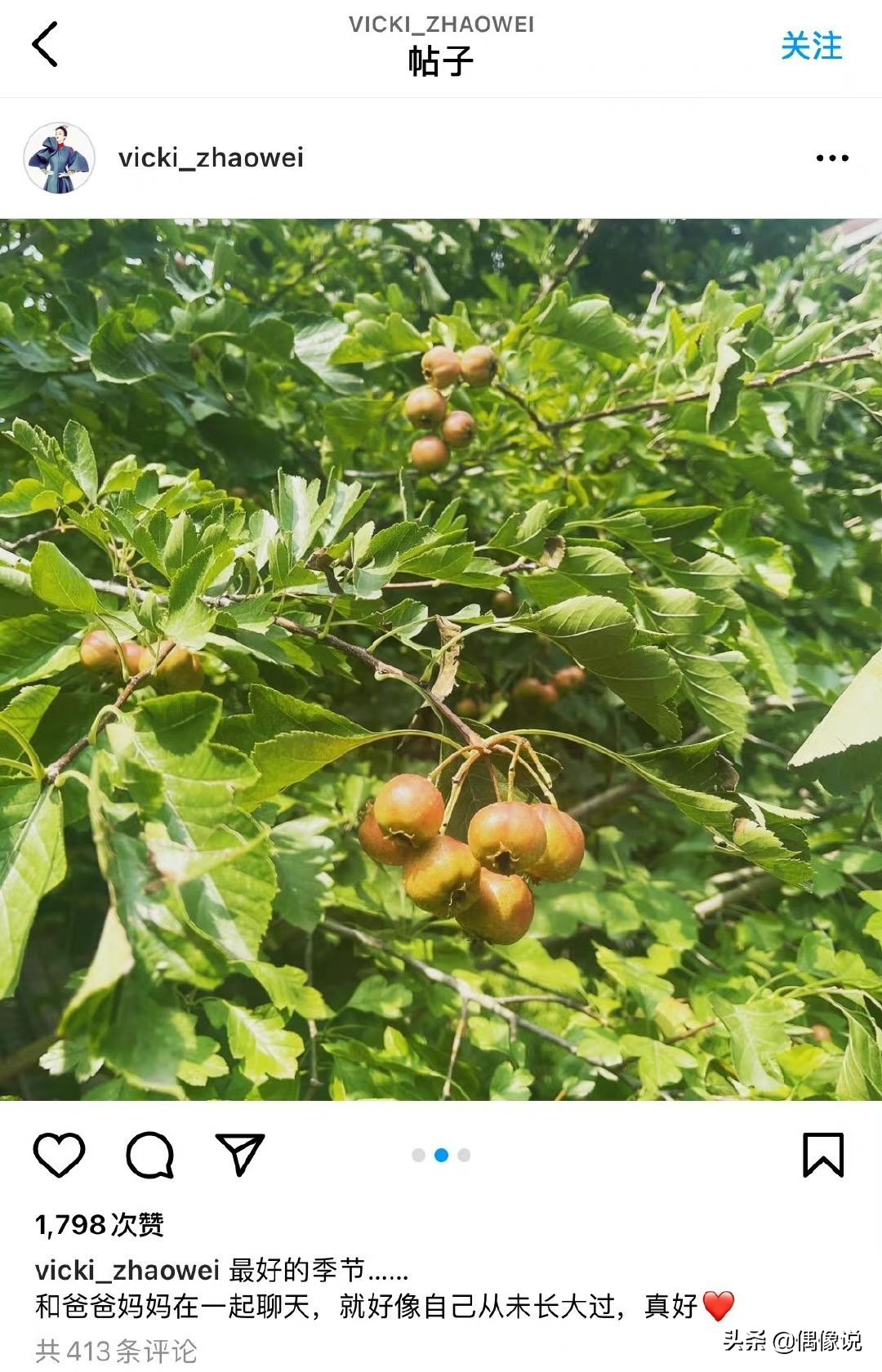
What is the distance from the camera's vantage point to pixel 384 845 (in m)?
0.89

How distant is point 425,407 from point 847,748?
971 millimetres

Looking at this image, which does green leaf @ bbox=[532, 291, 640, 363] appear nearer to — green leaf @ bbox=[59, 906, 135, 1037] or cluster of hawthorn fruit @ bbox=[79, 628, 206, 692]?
cluster of hawthorn fruit @ bbox=[79, 628, 206, 692]

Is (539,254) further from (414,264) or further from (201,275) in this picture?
(201,275)

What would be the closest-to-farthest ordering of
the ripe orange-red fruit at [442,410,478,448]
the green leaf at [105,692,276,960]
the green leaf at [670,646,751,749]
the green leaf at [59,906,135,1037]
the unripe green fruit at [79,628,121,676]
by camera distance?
1. the green leaf at [59,906,135,1037]
2. the green leaf at [105,692,276,960]
3. the unripe green fruit at [79,628,121,676]
4. the green leaf at [670,646,751,749]
5. the ripe orange-red fruit at [442,410,478,448]

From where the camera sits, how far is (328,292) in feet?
7.59
